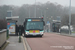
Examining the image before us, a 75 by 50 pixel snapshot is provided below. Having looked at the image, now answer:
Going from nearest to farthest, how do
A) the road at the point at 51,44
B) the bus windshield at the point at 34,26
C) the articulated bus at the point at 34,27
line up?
1. the road at the point at 51,44
2. the articulated bus at the point at 34,27
3. the bus windshield at the point at 34,26

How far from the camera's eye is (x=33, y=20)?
95.7 feet

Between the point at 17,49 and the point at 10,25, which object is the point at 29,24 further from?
the point at 17,49

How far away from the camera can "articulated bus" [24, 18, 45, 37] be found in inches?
1114

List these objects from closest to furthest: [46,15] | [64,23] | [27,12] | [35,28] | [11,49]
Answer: [11,49], [35,28], [27,12], [46,15], [64,23]

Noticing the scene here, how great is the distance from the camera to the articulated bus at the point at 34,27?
28.3 metres

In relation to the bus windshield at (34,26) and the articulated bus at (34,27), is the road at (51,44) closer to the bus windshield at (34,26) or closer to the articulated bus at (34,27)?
the articulated bus at (34,27)

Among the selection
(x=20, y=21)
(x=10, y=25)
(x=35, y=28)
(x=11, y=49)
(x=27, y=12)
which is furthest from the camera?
(x=20, y=21)

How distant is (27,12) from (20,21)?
20.0 ft

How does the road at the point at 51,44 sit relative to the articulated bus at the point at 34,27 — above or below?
below

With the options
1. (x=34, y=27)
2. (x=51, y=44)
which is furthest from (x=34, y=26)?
(x=51, y=44)

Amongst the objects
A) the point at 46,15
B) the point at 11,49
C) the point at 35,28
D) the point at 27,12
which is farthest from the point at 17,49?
the point at 46,15

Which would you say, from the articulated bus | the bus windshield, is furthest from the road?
the bus windshield

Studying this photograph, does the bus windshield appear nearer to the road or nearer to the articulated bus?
the articulated bus

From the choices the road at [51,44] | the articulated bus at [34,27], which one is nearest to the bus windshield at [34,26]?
the articulated bus at [34,27]
